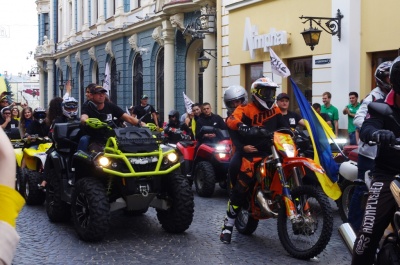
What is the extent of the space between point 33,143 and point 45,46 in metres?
40.0

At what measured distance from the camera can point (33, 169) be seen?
33.8 feet

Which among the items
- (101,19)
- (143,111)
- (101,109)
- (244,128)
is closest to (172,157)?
(244,128)

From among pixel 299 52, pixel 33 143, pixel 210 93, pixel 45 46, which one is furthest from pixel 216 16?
pixel 45 46

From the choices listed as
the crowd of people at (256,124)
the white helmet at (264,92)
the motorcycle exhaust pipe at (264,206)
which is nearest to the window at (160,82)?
the crowd of people at (256,124)

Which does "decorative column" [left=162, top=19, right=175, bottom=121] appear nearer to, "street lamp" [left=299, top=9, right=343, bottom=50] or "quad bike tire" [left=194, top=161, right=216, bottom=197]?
"street lamp" [left=299, top=9, right=343, bottom=50]

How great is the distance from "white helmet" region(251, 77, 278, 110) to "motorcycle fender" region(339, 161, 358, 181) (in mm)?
1110

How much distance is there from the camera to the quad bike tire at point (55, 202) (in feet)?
27.2

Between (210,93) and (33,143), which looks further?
(210,93)

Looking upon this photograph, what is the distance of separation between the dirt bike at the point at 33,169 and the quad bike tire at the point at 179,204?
295 cm

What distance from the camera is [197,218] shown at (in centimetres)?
877

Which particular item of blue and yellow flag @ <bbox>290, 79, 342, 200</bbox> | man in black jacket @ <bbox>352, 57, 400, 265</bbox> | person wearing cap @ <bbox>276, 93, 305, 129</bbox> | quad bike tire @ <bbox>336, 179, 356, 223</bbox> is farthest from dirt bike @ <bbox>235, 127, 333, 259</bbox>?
person wearing cap @ <bbox>276, 93, 305, 129</bbox>

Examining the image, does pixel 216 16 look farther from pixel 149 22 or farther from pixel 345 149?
pixel 345 149

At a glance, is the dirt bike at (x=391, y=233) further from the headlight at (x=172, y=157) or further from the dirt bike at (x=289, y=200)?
the headlight at (x=172, y=157)

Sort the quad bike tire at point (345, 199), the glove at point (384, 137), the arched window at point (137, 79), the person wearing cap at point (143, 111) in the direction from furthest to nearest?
the arched window at point (137, 79) < the person wearing cap at point (143, 111) < the quad bike tire at point (345, 199) < the glove at point (384, 137)
